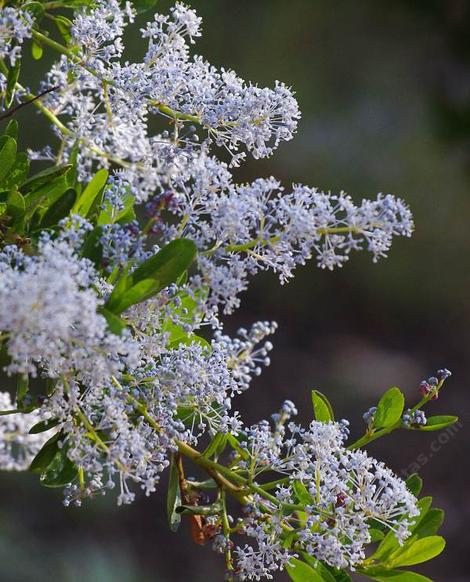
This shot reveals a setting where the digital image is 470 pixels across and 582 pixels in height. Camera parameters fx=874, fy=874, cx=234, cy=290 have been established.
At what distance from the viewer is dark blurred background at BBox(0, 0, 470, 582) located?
2.93 meters

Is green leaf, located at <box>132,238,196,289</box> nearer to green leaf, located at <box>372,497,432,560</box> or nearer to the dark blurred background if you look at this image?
green leaf, located at <box>372,497,432,560</box>

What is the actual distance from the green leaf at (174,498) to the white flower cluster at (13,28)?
0.33 meters

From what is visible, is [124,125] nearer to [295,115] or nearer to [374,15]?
[295,115]

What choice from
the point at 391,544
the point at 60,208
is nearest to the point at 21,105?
the point at 60,208

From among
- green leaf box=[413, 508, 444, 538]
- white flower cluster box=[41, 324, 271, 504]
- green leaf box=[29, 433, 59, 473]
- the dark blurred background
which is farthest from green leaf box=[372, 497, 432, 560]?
the dark blurred background

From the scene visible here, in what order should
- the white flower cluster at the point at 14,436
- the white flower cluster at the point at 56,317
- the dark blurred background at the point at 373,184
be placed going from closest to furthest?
1. the white flower cluster at the point at 56,317
2. the white flower cluster at the point at 14,436
3. the dark blurred background at the point at 373,184

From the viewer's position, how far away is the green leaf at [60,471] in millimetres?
654

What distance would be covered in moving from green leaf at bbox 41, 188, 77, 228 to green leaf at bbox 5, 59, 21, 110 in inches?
4.5

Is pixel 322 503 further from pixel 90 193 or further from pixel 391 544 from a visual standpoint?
pixel 90 193

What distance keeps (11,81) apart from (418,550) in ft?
1.52

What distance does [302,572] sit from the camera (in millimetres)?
604

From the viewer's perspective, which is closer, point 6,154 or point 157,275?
point 157,275

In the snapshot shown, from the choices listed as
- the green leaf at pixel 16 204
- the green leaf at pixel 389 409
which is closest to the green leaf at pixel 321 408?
the green leaf at pixel 389 409

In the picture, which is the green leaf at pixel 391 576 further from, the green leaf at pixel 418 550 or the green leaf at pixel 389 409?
the green leaf at pixel 389 409
